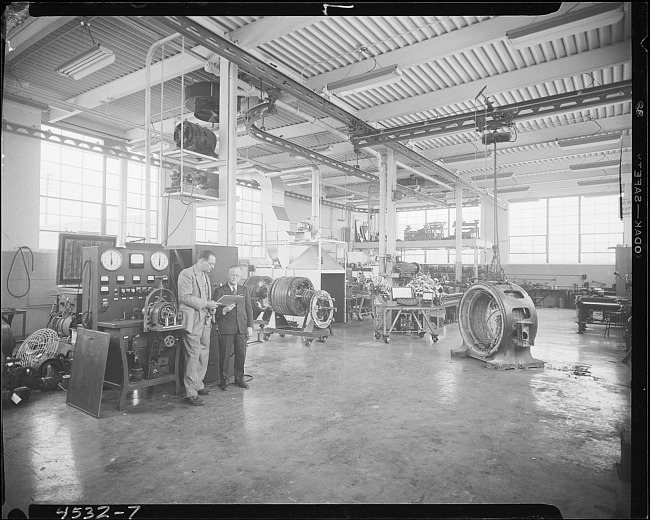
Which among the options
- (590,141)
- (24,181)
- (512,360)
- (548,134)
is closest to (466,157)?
(548,134)

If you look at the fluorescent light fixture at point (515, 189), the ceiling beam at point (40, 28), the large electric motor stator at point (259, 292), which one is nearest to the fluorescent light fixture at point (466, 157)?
the fluorescent light fixture at point (515, 189)

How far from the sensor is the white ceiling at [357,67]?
21.0 ft

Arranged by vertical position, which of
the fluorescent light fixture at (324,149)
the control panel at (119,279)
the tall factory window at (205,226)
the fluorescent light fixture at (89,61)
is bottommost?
the control panel at (119,279)

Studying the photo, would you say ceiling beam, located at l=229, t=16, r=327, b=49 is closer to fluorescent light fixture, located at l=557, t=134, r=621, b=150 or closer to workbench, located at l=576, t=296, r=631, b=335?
fluorescent light fixture, located at l=557, t=134, r=621, b=150

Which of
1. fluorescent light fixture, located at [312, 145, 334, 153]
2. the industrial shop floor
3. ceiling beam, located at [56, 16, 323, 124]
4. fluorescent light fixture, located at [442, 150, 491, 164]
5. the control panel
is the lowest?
the industrial shop floor

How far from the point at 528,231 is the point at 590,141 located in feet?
30.9

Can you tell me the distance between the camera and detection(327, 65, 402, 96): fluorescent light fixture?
23.4 ft

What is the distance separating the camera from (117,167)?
12.1 m

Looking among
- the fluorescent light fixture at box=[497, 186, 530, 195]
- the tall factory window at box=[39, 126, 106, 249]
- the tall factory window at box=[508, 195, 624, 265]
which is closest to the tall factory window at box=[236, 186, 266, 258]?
the tall factory window at box=[39, 126, 106, 249]

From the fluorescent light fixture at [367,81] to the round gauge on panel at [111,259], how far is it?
16.9 ft

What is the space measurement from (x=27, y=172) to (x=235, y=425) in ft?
27.0

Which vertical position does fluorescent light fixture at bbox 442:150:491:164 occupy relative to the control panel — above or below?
above

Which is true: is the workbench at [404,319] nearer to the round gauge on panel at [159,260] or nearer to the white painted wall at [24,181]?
the round gauge on panel at [159,260]

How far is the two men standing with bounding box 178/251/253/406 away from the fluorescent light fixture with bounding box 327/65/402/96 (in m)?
4.31
